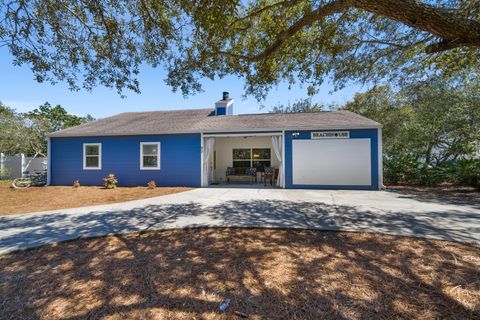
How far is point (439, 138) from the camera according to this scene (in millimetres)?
13344

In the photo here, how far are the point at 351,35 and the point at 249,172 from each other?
9.13 meters

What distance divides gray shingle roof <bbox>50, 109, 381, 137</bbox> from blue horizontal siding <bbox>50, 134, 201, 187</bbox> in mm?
395

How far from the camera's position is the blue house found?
418 inches

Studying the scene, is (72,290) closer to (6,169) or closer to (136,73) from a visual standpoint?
(136,73)

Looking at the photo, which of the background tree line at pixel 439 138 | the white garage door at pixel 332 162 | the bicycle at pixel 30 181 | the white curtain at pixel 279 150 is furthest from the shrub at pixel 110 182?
the background tree line at pixel 439 138

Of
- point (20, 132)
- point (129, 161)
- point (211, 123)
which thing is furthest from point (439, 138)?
point (20, 132)

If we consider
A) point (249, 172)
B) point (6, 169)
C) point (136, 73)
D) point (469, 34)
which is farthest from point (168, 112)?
point (469, 34)

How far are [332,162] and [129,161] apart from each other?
10.5 m

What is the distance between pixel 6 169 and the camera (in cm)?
1616

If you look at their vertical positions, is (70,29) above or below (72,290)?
above

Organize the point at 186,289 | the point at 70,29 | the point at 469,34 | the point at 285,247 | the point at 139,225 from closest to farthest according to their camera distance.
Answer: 1. the point at 186,289
2. the point at 469,34
3. the point at 285,247
4. the point at 139,225
5. the point at 70,29

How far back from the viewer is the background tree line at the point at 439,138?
10.9m

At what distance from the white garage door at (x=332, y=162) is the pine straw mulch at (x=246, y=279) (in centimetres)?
678

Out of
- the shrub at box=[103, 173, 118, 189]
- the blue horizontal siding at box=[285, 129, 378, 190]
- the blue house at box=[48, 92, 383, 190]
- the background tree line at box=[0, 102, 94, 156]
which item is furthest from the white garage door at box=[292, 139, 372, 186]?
the background tree line at box=[0, 102, 94, 156]
